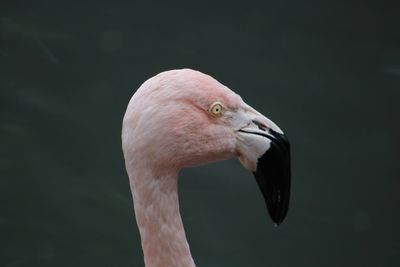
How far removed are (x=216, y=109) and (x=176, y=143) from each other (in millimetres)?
202

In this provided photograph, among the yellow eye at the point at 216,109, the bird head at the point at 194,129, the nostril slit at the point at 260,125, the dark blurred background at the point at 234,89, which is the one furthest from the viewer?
the dark blurred background at the point at 234,89

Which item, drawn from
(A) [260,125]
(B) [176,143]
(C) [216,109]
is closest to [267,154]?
(A) [260,125]

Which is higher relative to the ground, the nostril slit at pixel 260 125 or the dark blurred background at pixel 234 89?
the nostril slit at pixel 260 125

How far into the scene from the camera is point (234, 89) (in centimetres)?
568

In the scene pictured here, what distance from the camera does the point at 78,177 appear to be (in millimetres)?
5332

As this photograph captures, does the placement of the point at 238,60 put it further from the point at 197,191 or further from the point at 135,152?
the point at 135,152

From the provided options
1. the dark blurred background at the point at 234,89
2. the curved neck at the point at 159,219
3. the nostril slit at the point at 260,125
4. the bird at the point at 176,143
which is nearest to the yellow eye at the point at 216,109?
the bird at the point at 176,143

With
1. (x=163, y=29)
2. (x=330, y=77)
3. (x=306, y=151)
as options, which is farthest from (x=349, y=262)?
(x=163, y=29)

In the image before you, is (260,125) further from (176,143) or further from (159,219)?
(159,219)

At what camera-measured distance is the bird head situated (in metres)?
2.62

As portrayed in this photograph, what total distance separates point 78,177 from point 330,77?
6.75 ft

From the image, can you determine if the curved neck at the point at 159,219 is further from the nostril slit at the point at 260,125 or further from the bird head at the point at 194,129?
the nostril slit at the point at 260,125

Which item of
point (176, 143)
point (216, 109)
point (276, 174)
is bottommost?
point (276, 174)

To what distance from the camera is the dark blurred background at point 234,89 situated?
16.6 ft
